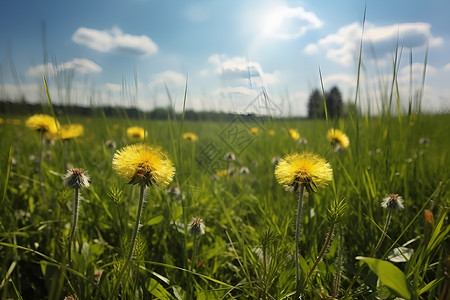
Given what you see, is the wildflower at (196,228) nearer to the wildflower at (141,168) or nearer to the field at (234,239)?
the field at (234,239)

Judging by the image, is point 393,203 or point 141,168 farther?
point 393,203

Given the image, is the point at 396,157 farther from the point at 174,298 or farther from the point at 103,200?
the point at 103,200

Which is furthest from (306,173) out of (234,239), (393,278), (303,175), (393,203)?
(234,239)

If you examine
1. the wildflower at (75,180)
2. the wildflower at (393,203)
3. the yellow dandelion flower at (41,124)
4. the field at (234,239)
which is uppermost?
the yellow dandelion flower at (41,124)

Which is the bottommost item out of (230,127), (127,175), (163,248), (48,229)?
(163,248)

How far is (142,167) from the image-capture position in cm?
92

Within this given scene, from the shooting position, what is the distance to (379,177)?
1.73 metres

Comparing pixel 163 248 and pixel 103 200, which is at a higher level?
pixel 103 200

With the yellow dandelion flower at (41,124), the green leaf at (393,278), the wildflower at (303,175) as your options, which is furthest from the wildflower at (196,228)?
the yellow dandelion flower at (41,124)

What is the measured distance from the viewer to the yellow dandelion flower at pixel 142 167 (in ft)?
3.00

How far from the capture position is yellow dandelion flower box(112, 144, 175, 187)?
0.92 metres

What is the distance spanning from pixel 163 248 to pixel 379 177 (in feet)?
4.34

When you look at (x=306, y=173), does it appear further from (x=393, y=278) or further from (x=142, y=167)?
(x=142, y=167)

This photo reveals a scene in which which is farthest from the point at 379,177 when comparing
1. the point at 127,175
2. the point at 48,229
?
the point at 48,229
